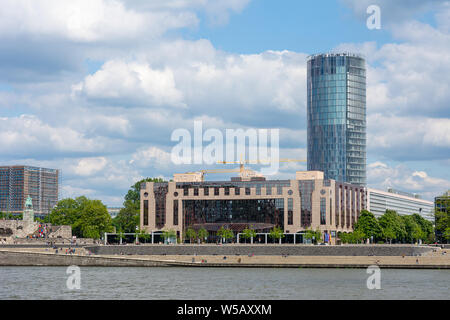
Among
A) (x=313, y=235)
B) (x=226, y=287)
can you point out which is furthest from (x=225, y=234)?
(x=226, y=287)

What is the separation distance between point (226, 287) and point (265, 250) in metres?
57.7

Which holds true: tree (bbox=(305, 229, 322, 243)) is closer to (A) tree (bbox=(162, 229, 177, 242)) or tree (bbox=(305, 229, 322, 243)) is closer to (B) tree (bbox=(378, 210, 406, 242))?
(B) tree (bbox=(378, 210, 406, 242))

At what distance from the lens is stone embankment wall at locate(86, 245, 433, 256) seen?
407 ft

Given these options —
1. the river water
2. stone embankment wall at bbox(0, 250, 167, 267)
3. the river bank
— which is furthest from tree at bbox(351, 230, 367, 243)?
the river water

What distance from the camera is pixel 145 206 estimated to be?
615 feet

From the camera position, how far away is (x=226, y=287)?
7262 centimetres

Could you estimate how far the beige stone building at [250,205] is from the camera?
177 metres

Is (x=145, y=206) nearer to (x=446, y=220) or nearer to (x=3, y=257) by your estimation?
(x=3, y=257)

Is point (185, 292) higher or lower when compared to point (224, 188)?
lower

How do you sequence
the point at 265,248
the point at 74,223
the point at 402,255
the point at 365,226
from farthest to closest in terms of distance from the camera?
the point at 74,223
the point at 365,226
the point at 265,248
the point at 402,255

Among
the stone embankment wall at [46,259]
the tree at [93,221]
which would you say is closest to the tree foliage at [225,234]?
the tree at [93,221]

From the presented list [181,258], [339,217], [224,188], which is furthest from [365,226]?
[181,258]

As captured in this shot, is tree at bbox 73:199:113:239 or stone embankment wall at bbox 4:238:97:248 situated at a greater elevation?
tree at bbox 73:199:113:239
